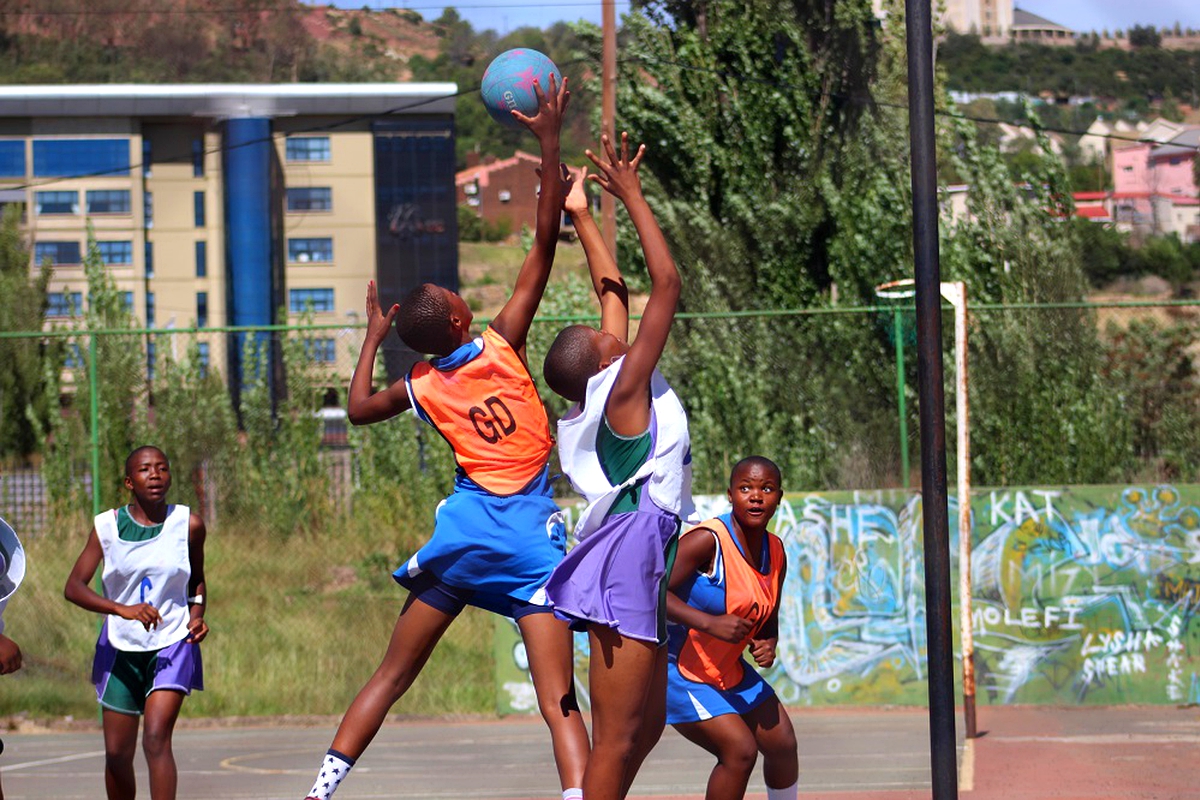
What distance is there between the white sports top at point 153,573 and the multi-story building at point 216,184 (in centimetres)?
3895

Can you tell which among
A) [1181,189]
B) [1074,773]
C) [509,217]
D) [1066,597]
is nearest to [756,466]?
[1074,773]

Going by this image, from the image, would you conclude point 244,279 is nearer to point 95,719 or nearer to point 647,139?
point 647,139

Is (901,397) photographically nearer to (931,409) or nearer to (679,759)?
(679,759)

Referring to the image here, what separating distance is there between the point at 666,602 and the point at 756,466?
841 millimetres

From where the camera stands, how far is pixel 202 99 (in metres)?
47.0

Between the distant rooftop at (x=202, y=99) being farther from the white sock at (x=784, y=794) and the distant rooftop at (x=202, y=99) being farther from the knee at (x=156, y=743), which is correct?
the white sock at (x=784, y=794)

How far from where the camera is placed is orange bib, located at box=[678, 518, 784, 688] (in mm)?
5809

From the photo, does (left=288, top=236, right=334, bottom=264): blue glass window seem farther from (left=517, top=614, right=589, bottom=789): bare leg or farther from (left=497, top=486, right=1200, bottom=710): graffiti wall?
(left=517, top=614, right=589, bottom=789): bare leg

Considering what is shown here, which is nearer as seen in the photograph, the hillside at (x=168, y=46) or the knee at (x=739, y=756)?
the knee at (x=739, y=756)

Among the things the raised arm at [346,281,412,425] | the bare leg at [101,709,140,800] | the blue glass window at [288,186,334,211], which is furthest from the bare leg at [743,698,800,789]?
the blue glass window at [288,186,334,211]

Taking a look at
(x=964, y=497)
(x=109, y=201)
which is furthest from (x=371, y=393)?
(x=109, y=201)

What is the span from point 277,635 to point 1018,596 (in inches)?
225

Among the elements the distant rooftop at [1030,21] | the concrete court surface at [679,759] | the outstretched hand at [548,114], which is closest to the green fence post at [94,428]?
the concrete court surface at [679,759]

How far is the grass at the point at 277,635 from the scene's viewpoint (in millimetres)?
11906
